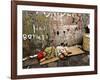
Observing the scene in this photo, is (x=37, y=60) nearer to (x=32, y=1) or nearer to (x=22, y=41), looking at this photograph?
(x=22, y=41)

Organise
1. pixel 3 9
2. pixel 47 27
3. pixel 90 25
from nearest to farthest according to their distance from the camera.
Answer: pixel 3 9, pixel 47 27, pixel 90 25

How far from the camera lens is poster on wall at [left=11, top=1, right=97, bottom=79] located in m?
1.79

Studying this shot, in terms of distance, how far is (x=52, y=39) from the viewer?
1.89m

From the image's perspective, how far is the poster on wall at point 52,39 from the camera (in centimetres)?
179

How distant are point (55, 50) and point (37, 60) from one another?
0.61 ft

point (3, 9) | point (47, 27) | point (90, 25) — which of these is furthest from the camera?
point (90, 25)

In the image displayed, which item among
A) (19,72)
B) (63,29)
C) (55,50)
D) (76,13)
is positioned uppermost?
(76,13)

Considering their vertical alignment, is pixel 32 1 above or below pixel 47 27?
above

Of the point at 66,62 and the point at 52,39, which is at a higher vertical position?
the point at 52,39

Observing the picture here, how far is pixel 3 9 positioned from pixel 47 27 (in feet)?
1.34

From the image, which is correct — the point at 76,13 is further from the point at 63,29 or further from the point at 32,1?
the point at 32,1

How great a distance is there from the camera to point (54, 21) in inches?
74.6

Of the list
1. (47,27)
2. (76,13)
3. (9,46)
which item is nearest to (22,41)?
(9,46)

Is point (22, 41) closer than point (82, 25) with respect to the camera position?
Yes
